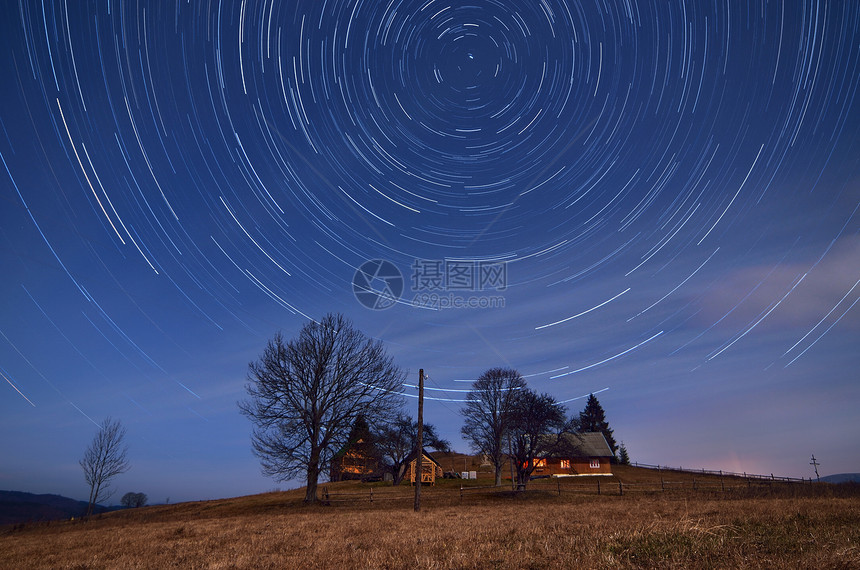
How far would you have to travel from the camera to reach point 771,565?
5.68 m

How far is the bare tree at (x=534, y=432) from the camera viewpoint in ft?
150

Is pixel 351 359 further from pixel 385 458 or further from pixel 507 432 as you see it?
pixel 385 458

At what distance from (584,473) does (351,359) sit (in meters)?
56.5

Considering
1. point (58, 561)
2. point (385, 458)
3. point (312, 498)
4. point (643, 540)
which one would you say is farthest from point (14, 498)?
point (643, 540)

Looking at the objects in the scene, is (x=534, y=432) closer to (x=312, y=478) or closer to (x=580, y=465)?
(x=312, y=478)

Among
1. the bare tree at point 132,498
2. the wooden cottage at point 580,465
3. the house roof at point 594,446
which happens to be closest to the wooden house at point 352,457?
the wooden cottage at point 580,465

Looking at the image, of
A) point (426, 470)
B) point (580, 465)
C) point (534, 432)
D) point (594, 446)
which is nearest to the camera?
point (534, 432)

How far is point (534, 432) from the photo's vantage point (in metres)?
46.0

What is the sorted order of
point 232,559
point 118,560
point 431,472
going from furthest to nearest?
1. point 431,472
2. point 118,560
3. point 232,559

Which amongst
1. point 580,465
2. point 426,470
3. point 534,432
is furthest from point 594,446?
point 534,432

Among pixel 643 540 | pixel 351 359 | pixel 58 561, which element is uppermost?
pixel 351 359

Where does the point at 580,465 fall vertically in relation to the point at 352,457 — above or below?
below

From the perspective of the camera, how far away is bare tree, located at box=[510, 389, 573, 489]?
45.6 m

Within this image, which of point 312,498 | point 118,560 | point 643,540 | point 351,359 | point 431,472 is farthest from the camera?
point 431,472
